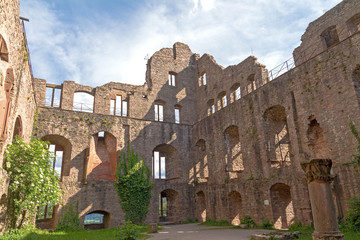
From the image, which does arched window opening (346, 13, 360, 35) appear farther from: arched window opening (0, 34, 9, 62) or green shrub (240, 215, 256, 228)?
arched window opening (0, 34, 9, 62)

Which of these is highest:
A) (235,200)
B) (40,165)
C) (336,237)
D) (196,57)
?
(196,57)

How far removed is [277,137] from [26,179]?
41.5ft

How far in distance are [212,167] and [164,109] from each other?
8146 mm

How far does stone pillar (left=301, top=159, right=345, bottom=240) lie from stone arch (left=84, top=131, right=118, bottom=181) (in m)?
13.8

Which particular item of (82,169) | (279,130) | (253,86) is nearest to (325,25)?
(253,86)

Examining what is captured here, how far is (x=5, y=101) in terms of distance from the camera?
8.16 meters

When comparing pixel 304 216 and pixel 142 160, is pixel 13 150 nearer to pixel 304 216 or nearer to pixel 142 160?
pixel 142 160

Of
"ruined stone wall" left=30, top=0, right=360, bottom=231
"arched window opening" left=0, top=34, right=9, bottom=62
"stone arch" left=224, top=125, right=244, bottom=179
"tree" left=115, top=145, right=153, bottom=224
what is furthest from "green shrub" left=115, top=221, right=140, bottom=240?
"stone arch" left=224, top=125, right=244, bottom=179

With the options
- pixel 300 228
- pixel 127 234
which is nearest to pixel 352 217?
pixel 300 228

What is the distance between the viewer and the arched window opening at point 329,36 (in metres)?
17.9

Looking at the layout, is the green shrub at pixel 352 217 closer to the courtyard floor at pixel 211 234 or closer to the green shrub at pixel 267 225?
the courtyard floor at pixel 211 234

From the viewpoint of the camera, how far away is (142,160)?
19031 mm

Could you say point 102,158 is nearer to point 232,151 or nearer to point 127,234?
point 232,151

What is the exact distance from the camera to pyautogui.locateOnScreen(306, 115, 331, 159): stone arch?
13.4m
